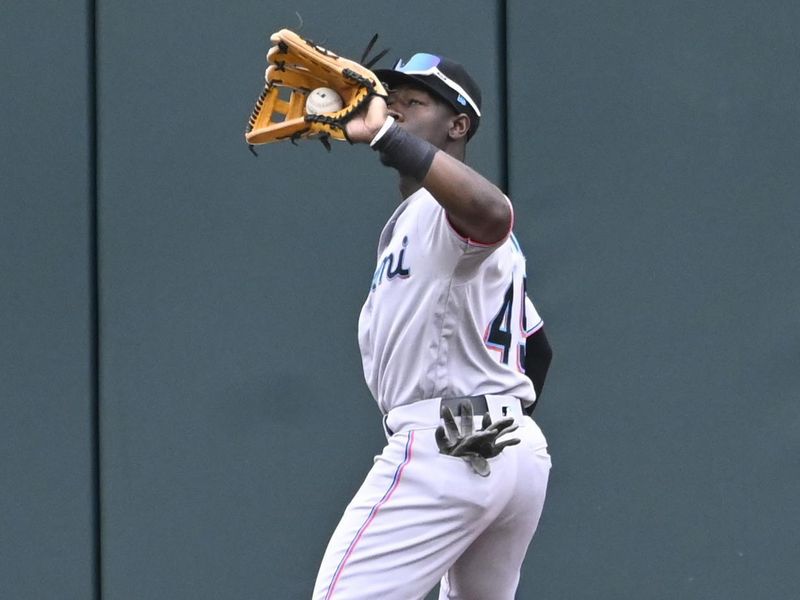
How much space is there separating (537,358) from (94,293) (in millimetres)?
1546

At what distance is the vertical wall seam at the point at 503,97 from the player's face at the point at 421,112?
1.03 m

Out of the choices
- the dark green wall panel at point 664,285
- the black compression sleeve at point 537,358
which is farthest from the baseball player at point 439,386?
the dark green wall panel at point 664,285

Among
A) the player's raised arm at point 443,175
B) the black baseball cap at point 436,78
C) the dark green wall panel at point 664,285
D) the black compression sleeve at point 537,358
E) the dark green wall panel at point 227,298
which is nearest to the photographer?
the player's raised arm at point 443,175

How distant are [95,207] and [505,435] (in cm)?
196

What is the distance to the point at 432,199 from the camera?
3504 millimetres

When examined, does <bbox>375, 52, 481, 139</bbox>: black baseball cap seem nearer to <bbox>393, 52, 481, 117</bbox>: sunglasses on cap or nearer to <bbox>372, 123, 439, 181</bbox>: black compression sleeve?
<bbox>393, 52, 481, 117</bbox>: sunglasses on cap

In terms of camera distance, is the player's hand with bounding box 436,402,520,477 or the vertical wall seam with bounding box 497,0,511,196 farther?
the vertical wall seam with bounding box 497,0,511,196

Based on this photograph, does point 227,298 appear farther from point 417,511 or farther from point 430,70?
point 417,511

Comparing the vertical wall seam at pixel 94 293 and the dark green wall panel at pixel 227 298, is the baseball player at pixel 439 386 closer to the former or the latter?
the dark green wall panel at pixel 227 298

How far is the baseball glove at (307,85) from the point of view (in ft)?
10.8

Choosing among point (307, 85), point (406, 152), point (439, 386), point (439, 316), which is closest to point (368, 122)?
point (406, 152)

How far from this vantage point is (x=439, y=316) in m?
3.44

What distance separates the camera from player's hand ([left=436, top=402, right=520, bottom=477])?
10.9 ft

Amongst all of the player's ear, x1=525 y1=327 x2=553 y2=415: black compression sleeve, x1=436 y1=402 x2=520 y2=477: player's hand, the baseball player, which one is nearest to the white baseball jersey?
the baseball player
